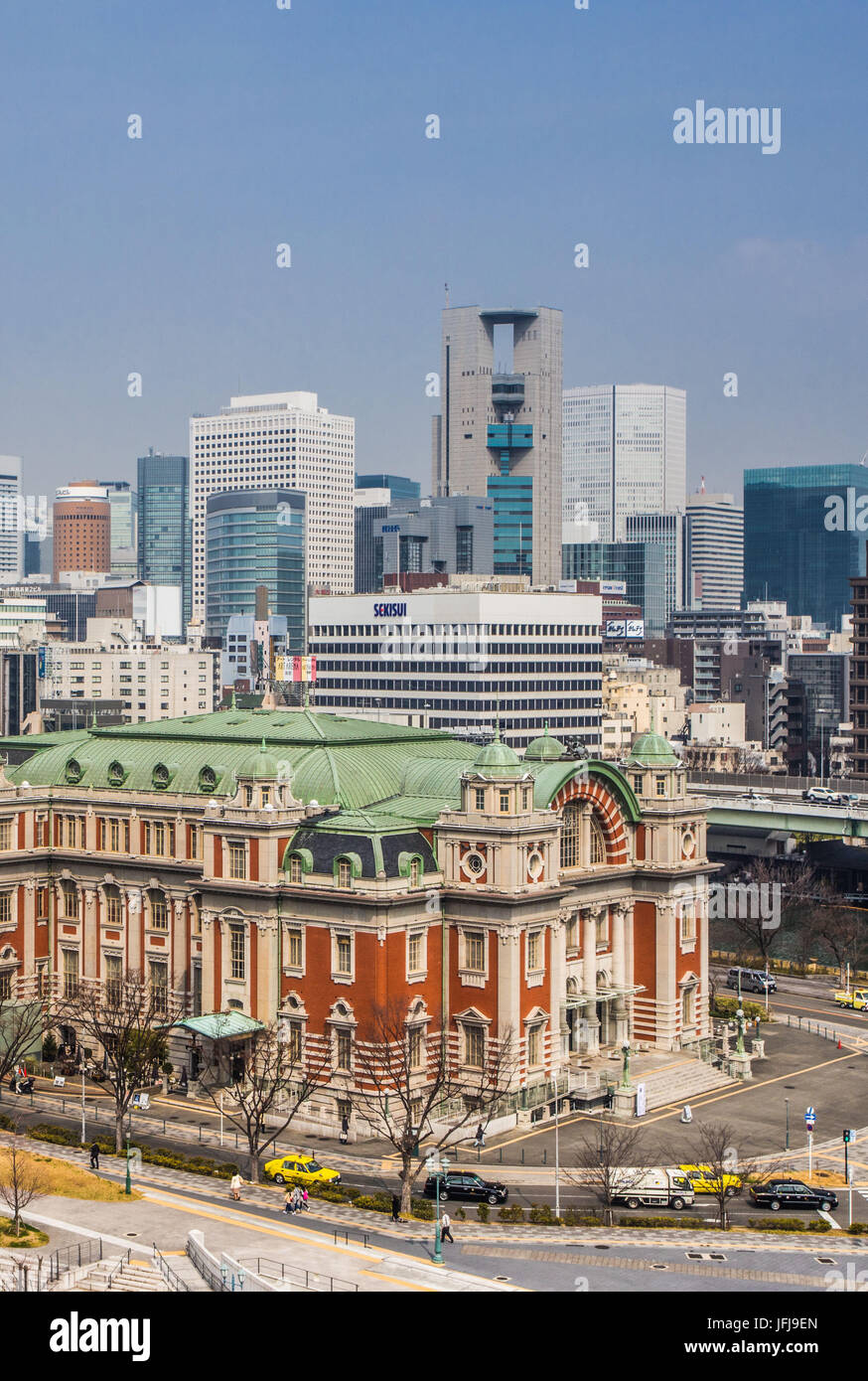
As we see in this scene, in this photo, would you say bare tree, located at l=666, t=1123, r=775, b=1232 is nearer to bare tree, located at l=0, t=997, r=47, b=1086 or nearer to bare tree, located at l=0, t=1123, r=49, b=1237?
bare tree, located at l=0, t=1123, r=49, b=1237

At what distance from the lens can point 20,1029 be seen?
113625 millimetres

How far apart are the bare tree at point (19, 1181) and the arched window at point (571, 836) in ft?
131

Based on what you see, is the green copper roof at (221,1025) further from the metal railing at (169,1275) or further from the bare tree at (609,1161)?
the metal railing at (169,1275)

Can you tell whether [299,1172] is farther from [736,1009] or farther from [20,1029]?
[736,1009]

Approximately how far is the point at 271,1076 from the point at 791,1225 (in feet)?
113

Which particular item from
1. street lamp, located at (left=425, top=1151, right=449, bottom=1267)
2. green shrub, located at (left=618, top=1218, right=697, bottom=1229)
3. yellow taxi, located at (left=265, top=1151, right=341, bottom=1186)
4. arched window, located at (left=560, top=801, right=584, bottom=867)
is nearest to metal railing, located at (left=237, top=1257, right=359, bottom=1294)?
street lamp, located at (left=425, top=1151, right=449, bottom=1267)

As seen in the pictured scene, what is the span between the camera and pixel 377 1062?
10644 centimetres

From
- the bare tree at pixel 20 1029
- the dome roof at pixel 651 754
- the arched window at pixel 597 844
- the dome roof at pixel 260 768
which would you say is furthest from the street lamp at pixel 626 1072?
the bare tree at pixel 20 1029

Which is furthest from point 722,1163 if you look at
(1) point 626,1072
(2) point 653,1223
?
(1) point 626,1072

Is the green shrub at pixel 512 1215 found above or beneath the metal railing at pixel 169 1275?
beneath

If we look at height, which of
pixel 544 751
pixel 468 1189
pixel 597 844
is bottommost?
pixel 468 1189

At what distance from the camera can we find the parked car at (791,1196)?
303 feet

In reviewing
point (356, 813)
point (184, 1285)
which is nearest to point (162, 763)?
point (356, 813)
